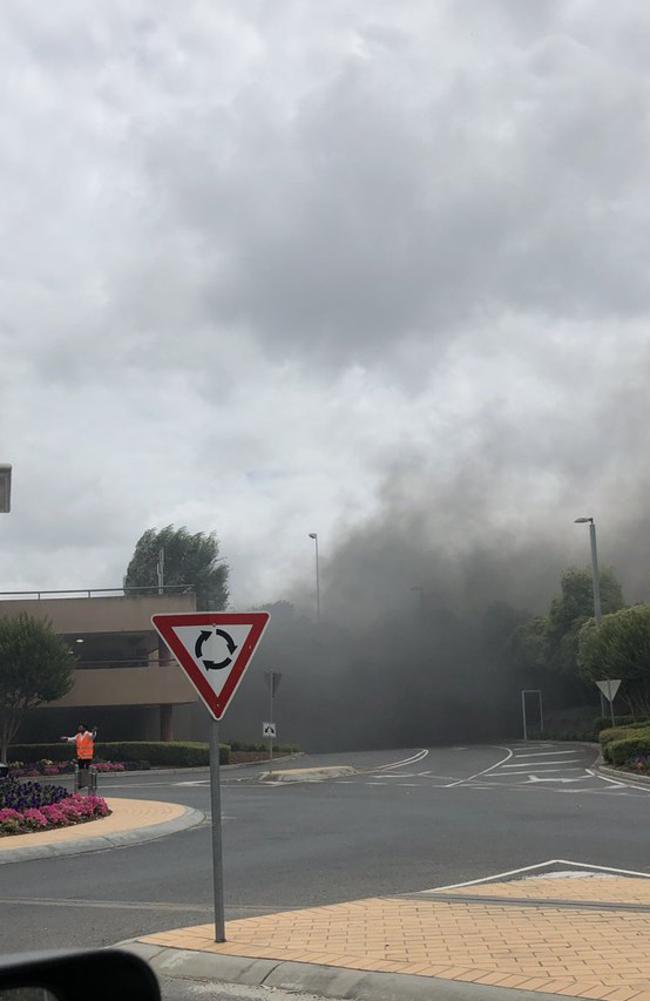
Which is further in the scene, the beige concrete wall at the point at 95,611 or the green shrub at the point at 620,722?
the beige concrete wall at the point at 95,611

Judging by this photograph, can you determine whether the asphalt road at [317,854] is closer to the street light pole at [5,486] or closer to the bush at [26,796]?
the bush at [26,796]

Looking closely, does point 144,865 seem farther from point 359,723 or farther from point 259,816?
point 359,723

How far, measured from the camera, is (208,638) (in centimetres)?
Answer: 742

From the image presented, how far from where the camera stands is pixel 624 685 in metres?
37.7

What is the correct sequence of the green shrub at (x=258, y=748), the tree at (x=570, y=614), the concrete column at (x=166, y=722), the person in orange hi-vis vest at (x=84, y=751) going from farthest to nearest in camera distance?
the tree at (x=570, y=614), the concrete column at (x=166, y=722), the green shrub at (x=258, y=748), the person in orange hi-vis vest at (x=84, y=751)

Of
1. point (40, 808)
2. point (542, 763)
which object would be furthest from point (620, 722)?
point (40, 808)

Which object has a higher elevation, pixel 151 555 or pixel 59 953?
pixel 151 555

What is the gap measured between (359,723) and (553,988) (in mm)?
55159

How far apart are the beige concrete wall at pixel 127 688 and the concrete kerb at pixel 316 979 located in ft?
114

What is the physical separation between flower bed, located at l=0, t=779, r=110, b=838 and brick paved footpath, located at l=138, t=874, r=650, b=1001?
7.81 meters

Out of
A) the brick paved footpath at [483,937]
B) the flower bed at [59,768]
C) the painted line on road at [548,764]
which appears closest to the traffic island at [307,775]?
the painted line on road at [548,764]

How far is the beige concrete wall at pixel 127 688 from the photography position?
41438 mm

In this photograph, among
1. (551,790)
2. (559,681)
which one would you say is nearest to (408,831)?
(551,790)

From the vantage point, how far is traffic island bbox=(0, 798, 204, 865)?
13185 mm
